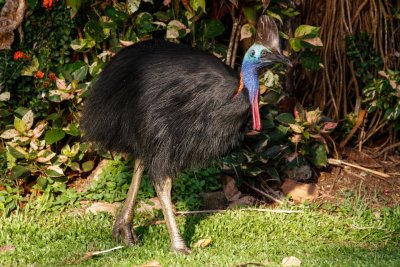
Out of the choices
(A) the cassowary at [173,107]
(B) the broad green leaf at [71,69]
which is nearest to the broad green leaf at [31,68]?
(B) the broad green leaf at [71,69]

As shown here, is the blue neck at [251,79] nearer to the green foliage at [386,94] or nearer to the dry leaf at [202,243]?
the dry leaf at [202,243]

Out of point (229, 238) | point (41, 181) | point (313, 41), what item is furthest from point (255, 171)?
point (41, 181)

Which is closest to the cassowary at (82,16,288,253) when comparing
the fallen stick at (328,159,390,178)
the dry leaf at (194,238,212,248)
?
the dry leaf at (194,238,212,248)

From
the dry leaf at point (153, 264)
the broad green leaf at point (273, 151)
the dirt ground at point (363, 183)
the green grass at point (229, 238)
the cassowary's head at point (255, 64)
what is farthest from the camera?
the dirt ground at point (363, 183)

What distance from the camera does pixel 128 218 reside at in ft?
18.7

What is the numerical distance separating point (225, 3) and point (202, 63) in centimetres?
149

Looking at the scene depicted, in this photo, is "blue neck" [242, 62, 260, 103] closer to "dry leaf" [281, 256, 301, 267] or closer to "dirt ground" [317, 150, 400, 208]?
"dry leaf" [281, 256, 301, 267]

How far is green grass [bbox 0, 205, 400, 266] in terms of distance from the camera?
16.8 feet

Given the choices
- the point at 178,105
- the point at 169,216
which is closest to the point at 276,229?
the point at 169,216

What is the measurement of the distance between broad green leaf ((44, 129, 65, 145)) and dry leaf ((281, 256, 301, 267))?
2.26 m

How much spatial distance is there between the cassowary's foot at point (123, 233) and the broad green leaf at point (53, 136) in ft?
3.38

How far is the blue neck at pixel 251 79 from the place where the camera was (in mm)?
5223

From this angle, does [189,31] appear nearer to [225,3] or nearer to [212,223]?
[225,3]

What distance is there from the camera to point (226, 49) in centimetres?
672
